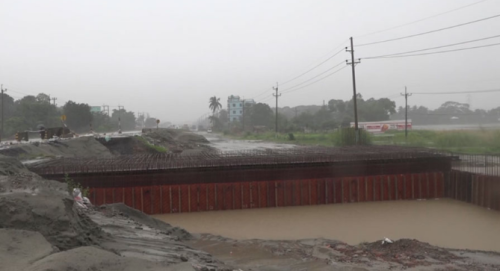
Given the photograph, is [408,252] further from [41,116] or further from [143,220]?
[41,116]

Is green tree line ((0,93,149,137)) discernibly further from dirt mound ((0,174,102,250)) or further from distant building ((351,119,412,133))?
distant building ((351,119,412,133))

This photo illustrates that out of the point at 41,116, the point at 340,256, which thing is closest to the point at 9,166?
the point at 340,256

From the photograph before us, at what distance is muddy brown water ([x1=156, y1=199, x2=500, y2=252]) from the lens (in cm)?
1195

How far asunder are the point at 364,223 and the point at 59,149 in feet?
71.1

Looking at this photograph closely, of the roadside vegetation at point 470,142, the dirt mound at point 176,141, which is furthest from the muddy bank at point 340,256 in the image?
the dirt mound at point 176,141

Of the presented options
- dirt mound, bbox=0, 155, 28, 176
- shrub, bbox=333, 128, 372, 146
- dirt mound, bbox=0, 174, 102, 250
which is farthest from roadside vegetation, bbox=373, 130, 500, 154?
dirt mound, bbox=0, 174, 102, 250

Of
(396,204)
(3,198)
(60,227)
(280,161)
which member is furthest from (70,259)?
(396,204)

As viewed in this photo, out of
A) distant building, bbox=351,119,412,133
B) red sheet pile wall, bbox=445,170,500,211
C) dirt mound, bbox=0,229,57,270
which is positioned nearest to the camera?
dirt mound, bbox=0,229,57,270

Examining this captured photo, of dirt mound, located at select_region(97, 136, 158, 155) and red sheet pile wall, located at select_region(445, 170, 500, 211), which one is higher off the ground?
dirt mound, located at select_region(97, 136, 158, 155)

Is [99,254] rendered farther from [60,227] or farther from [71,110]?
[71,110]

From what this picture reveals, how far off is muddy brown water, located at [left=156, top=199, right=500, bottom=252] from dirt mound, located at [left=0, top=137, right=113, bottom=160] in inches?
486

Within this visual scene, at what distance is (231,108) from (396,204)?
387 feet

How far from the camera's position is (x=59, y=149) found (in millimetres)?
26000

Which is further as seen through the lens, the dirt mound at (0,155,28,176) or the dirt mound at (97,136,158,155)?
the dirt mound at (97,136,158,155)
